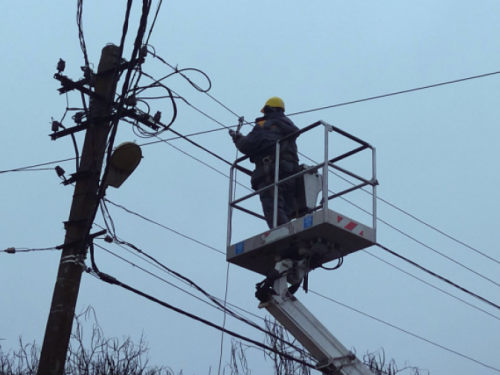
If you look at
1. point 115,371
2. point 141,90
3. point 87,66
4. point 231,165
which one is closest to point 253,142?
point 231,165

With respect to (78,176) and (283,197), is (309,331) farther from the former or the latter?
(78,176)

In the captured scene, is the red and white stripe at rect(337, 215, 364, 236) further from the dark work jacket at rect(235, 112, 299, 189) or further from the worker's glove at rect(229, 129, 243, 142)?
the worker's glove at rect(229, 129, 243, 142)

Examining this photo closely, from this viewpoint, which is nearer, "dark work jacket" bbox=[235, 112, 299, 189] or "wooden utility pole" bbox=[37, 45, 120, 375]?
"wooden utility pole" bbox=[37, 45, 120, 375]

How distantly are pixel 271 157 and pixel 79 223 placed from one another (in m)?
2.60

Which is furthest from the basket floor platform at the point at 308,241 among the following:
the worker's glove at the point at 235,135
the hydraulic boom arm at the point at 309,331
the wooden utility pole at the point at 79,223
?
the wooden utility pole at the point at 79,223

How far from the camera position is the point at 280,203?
33.3ft

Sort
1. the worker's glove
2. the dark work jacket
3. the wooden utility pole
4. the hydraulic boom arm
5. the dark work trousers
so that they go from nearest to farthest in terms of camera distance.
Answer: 1. the wooden utility pole
2. the hydraulic boom arm
3. the dark work trousers
4. the dark work jacket
5. the worker's glove

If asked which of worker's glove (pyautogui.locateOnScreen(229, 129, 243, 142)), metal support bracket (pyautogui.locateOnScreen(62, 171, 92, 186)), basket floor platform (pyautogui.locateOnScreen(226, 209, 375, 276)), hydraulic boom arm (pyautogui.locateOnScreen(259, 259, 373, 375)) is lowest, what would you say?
hydraulic boom arm (pyautogui.locateOnScreen(259, 259, 373, 375))

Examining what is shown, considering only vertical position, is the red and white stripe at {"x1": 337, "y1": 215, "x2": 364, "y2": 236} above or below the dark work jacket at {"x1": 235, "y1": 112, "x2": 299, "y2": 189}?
below

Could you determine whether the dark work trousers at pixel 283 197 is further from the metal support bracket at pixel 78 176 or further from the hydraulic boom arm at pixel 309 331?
the metal support bracket at pixel 78 176

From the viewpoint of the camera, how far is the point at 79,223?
9484 mm

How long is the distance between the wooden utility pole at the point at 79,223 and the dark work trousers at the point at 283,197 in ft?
6.88

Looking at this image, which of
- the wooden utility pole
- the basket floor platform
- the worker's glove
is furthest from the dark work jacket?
the wooden utility pole

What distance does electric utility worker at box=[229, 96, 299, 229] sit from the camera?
1024 centimetres
